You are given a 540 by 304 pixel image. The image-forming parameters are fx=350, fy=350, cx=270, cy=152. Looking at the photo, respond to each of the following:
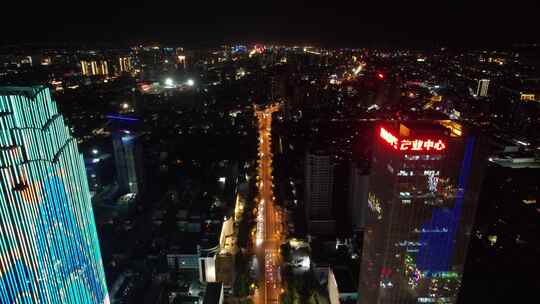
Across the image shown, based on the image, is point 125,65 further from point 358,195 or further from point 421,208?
point 421,208

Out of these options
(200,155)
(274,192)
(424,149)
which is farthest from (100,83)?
(424,149)

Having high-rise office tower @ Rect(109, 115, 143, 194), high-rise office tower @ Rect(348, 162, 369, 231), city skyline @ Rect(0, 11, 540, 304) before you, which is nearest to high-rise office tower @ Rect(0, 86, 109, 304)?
city skyline @ Rect(0, 11, 540, 304)

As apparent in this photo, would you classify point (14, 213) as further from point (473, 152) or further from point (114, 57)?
point (114, 57)

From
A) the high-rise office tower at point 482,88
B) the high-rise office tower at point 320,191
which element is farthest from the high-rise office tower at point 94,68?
the high-rise office tower at point 482,88

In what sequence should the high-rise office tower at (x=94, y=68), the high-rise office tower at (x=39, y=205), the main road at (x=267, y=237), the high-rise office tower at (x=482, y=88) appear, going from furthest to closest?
1. the high-rise office tower at (x=94, y=68)
2. the high-rise office tower at (x=482, y=88)
3. the main road at (x=267, y=237)
4. the high-rise office tower at (x=39, y=205)

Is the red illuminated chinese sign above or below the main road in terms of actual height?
above

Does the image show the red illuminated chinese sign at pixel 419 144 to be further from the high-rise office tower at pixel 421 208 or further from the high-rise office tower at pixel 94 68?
the high-rise office tower at pixel 94 68

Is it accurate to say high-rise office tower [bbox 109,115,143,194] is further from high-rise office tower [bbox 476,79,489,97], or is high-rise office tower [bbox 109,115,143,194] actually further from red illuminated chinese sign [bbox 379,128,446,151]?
high-rise office tower [bbox 476,79,489,97]
